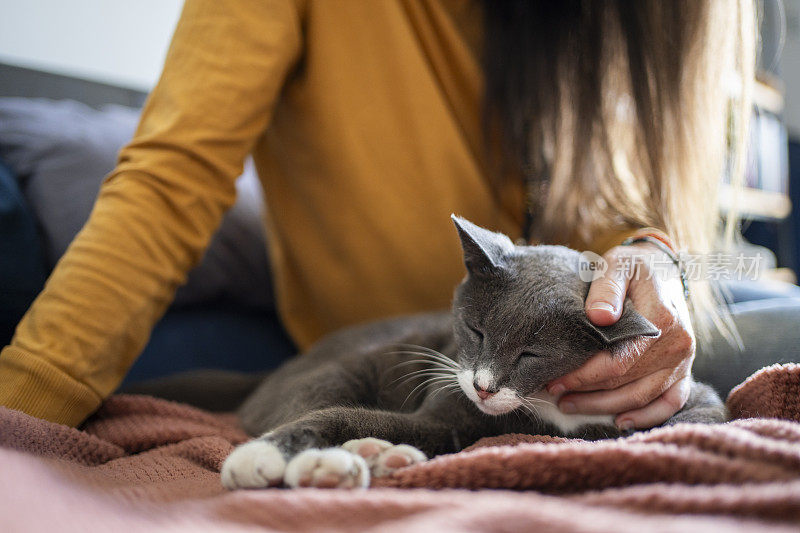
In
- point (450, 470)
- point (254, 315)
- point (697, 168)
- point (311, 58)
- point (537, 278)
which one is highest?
point (311, 58)

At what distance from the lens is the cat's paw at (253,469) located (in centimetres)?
60

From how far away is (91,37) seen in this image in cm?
169

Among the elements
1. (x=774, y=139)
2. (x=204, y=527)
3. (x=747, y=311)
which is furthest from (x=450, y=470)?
(x=774, y=139)

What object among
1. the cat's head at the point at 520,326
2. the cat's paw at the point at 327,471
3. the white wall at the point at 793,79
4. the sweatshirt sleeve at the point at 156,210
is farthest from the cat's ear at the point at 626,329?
the white wall at the point at 793,79

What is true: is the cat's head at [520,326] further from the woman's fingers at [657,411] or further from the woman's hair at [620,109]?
the woman's hair at [620,109]

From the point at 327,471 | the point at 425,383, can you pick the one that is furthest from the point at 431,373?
the point at 327,471

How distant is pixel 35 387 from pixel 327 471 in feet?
1.76

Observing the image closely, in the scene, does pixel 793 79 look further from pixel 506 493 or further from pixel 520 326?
pixel 506 493

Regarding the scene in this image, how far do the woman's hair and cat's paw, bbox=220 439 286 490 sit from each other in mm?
831

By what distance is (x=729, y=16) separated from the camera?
3.45 ft

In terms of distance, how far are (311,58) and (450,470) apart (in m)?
1.04

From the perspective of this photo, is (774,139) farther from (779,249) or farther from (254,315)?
(254,315)

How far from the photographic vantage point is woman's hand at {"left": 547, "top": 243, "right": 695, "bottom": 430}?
2.58 feet

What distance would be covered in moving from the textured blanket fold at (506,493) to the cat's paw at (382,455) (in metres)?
0.04
